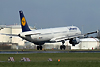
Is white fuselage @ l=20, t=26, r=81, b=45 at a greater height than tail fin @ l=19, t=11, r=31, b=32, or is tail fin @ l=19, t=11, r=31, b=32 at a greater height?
tail fin @ l=19, t=11, r=31, b=32

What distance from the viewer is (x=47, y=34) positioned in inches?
3044

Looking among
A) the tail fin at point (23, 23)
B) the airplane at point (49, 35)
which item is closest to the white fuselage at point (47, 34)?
the airplane at point (49, 35)

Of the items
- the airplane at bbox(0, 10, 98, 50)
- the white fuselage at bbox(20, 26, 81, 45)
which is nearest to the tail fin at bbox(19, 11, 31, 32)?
the airplane at bbox(0, 10, 98, 50)

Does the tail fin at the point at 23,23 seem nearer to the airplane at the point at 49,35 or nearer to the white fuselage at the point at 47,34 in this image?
the airplane at the point at 49,35

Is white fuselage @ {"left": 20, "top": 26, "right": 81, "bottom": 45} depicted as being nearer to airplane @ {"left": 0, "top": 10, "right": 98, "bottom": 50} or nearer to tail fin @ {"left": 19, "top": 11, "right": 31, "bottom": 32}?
airplane @ {"left": 0, "top": 10, "right": 98, "bottom": 50}

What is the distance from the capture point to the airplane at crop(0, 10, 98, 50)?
72625mm

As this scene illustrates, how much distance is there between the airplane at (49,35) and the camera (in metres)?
72.6

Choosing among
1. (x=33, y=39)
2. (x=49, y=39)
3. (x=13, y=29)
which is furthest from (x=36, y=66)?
(x=13, y=29)

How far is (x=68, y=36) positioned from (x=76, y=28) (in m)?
5.58

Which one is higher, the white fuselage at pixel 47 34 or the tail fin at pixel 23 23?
the tail fin at pixel 23 23

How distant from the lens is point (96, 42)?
10700 centimetres

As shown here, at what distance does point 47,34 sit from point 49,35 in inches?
34.2

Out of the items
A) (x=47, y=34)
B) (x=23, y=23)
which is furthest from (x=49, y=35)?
(x=23, y=23)

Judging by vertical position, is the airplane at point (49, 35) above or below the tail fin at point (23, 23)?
below
